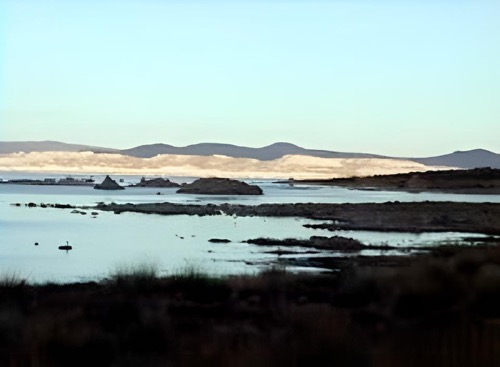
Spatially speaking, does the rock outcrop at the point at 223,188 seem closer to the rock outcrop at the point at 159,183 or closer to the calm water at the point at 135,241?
the rock outcrop at the point at 159,183

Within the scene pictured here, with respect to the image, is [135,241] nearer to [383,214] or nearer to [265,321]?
[383,214]

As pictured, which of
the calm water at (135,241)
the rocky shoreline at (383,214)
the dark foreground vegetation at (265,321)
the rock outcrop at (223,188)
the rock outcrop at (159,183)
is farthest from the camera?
the rock outcrop at (159,183)

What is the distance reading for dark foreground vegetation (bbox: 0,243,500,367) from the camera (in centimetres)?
664

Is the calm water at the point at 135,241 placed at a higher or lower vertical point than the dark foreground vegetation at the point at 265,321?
lower

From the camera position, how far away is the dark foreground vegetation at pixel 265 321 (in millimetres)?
6637

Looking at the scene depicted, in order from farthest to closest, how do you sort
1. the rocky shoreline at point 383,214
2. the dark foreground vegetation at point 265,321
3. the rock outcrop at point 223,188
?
the rock outcrop at point 223,188, the rocky shoreline at point 383,214, the dark foreground vegetation at point 265,321

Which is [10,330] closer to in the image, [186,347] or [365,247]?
[186,347]

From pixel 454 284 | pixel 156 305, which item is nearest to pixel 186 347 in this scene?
pixel 156 305

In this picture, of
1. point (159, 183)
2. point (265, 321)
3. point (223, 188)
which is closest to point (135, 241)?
point (265, 321)

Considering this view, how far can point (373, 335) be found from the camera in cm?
770

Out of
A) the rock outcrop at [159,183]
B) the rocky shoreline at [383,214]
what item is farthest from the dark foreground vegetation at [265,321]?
the rock outcrop at [159,183]

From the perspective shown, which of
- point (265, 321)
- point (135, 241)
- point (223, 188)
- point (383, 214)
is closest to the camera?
point (265, 321)

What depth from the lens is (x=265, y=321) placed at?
9.15m

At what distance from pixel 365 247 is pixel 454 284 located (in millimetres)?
17290
